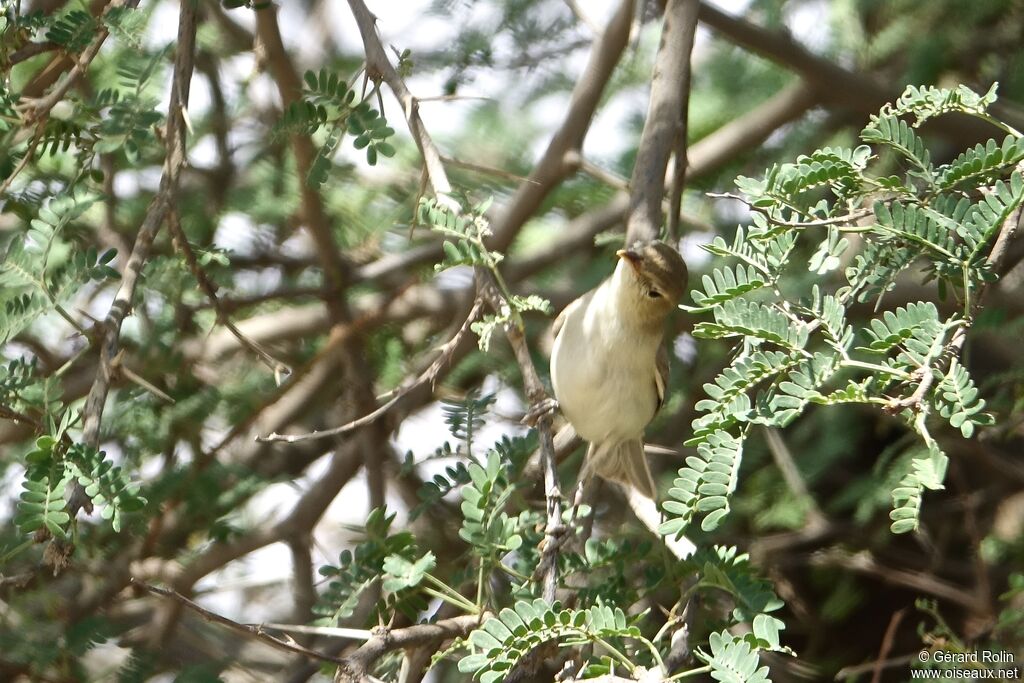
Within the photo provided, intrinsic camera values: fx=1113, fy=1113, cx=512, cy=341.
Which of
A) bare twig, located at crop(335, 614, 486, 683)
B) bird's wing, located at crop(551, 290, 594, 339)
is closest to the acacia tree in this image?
bare twig, located at crop(335, 614, 486, 683)

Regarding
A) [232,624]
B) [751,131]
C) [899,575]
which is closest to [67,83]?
[232,624]

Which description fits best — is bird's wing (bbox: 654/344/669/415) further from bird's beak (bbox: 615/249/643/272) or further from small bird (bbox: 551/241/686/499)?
bird's beak (bbox: 615/249/643/272)

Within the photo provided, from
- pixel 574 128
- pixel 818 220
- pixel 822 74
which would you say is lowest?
pixel 818 220

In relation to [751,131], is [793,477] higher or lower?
lower

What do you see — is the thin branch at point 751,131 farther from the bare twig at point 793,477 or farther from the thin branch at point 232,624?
the thin branch at point 232,624

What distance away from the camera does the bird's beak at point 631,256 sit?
2.91 m

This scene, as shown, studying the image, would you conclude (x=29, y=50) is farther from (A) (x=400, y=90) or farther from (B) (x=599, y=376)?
(B) (x=599, y=376)

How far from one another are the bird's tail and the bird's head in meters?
0.41

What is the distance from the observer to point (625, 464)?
3332 mm

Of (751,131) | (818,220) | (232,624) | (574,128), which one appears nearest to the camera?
(232,624)

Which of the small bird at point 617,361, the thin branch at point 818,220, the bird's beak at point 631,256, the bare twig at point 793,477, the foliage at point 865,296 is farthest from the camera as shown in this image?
the bare twig at point 793,477

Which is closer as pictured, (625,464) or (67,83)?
(67,83)

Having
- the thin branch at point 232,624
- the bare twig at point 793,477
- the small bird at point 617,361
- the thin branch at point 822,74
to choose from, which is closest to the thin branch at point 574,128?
the thin branch at point 822,74

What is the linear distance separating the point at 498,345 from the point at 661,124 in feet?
4.07
